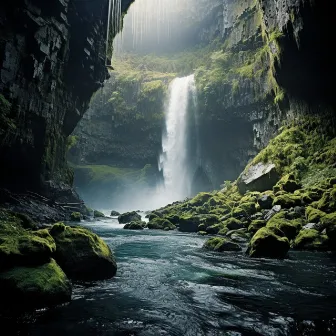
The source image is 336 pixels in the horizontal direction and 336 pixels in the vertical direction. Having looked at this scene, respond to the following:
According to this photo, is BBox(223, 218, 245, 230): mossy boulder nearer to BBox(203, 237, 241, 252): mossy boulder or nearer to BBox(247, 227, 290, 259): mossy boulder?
BBox(203, 237, 241, 252): mossy boulder

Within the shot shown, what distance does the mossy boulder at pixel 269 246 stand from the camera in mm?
12016

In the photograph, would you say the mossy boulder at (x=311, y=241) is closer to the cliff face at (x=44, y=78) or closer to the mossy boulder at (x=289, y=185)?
the mossy boulder at (x=289, y=185)

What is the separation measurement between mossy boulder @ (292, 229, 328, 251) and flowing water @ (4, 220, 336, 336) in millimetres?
2457

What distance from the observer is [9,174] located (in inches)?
1051

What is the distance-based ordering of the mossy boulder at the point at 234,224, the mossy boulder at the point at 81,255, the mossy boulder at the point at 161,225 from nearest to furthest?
the mossy boulder at the point at 81,255
the mossy boulder at the point at 234,224
the mossy boulder at the point at 161,225

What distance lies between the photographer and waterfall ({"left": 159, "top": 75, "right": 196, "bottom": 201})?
60.5 meters

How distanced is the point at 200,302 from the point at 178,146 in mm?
54704

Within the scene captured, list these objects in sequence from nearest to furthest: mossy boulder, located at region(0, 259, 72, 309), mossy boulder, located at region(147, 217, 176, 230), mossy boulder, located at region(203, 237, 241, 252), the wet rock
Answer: mossy boulder, located at region(0, 259, 72, 309)
mossy boulder, located at region(203, 237, 241, 252)
the wet rock
mossy boulder, located at region(147, 217, 176, 230)

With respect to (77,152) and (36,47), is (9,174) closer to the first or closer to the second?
(36,47)

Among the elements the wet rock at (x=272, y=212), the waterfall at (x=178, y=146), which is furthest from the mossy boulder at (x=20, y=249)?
the waterfall at (x=178, y=146)

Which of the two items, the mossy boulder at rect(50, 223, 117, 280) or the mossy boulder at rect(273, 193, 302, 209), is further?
the mossy boulder at rect(273, 193, 302, 209)

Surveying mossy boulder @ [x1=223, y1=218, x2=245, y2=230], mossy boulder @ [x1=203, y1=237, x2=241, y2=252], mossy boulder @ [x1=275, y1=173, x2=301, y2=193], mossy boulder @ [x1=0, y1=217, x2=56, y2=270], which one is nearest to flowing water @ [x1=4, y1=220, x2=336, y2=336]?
mossy boulder @ [x1=0, y1=217, x2=56, y2=270]

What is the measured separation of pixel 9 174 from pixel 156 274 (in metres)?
22.9

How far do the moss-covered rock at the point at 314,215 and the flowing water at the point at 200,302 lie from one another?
5.26 meters
